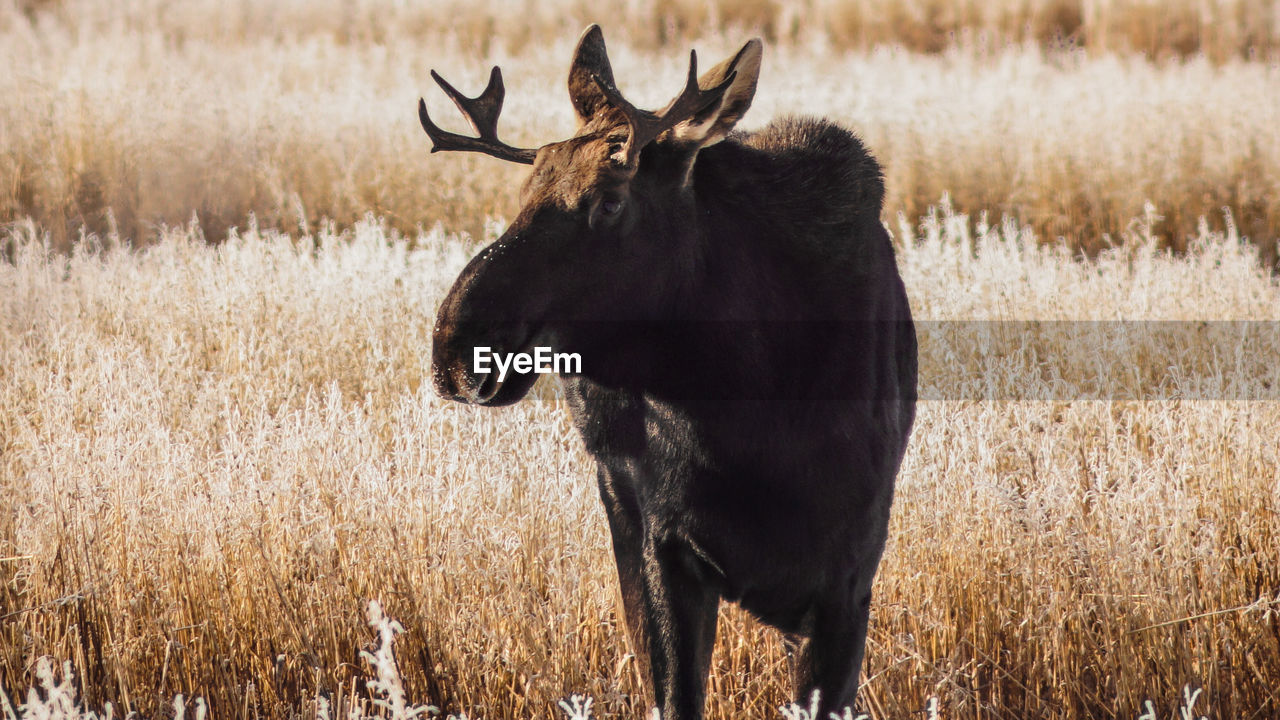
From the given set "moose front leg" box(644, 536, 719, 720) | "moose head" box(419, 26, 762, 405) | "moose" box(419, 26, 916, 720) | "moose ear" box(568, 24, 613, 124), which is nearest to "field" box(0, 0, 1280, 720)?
"moose front leg" box(644, 536, 719, 720)

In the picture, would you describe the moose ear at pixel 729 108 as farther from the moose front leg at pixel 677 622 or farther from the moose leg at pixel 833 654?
the moose leg at pixel 833 654

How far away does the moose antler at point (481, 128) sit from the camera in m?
2.88

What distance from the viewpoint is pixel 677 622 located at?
291 centimetres

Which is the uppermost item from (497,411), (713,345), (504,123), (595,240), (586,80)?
(504,123)

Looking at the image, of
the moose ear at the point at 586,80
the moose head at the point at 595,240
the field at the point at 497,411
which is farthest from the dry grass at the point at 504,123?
the moose head at the point at 595,240

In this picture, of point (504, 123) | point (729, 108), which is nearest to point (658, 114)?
point (729, 108)

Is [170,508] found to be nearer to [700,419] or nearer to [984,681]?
[700,419]

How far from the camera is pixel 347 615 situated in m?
3.98

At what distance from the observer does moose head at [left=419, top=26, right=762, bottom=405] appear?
2416mm

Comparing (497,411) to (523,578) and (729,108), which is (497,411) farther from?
(729,108)

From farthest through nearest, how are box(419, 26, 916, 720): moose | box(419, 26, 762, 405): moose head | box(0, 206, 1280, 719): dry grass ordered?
box(0, 206, 1280, 719): dry grass < box(419, 26, 916, 720): moose < box(419, 26, 762, 405): moose head

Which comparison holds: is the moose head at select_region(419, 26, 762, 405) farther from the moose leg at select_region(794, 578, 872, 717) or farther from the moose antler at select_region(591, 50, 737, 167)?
the moose leg at select_region(794, 578, 872, 717)

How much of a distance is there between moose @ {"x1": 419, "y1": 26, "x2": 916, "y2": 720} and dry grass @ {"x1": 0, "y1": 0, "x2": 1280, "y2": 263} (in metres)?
7.35

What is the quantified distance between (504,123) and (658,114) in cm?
965
